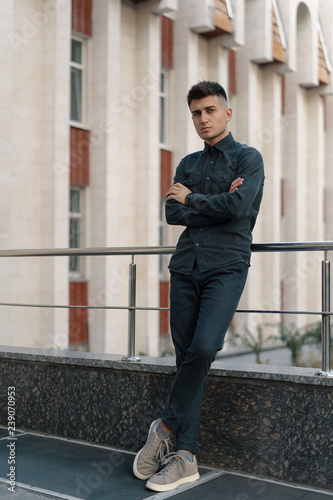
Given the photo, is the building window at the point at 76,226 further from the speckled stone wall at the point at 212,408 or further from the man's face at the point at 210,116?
the man's face at the point at 210,116

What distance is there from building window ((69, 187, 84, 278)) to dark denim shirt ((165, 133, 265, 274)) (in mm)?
13066

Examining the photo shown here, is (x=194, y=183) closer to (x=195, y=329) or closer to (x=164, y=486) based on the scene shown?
(x=195, y=329)

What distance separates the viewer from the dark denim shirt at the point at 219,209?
158 inches

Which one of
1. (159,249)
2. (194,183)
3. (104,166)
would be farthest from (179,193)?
(104,166)

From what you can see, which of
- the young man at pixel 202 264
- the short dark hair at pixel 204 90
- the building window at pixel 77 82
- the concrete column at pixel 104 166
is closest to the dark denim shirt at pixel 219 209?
the young man at pixel 202 264

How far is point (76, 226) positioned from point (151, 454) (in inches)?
528

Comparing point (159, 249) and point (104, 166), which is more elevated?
point (104, 166)

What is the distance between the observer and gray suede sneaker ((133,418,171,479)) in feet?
13.9

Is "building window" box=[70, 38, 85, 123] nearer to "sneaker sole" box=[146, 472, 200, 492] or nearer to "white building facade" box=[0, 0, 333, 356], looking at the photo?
"white building facade" box=[0, 0, 333, 356]

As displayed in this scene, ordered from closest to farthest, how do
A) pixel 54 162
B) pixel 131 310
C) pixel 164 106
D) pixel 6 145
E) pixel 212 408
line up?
pixel 212 408, pixel 131 310, pixel 6 145, pixel 54 162, pixel 164 106

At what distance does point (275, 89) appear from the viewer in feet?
80.7

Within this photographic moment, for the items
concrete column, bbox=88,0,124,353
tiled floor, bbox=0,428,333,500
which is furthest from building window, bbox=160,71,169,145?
tiled floor, bbox=0,428,333,500

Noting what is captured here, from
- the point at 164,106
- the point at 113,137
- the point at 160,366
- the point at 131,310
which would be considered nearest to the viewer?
the point at 160,366

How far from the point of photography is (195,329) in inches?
160
